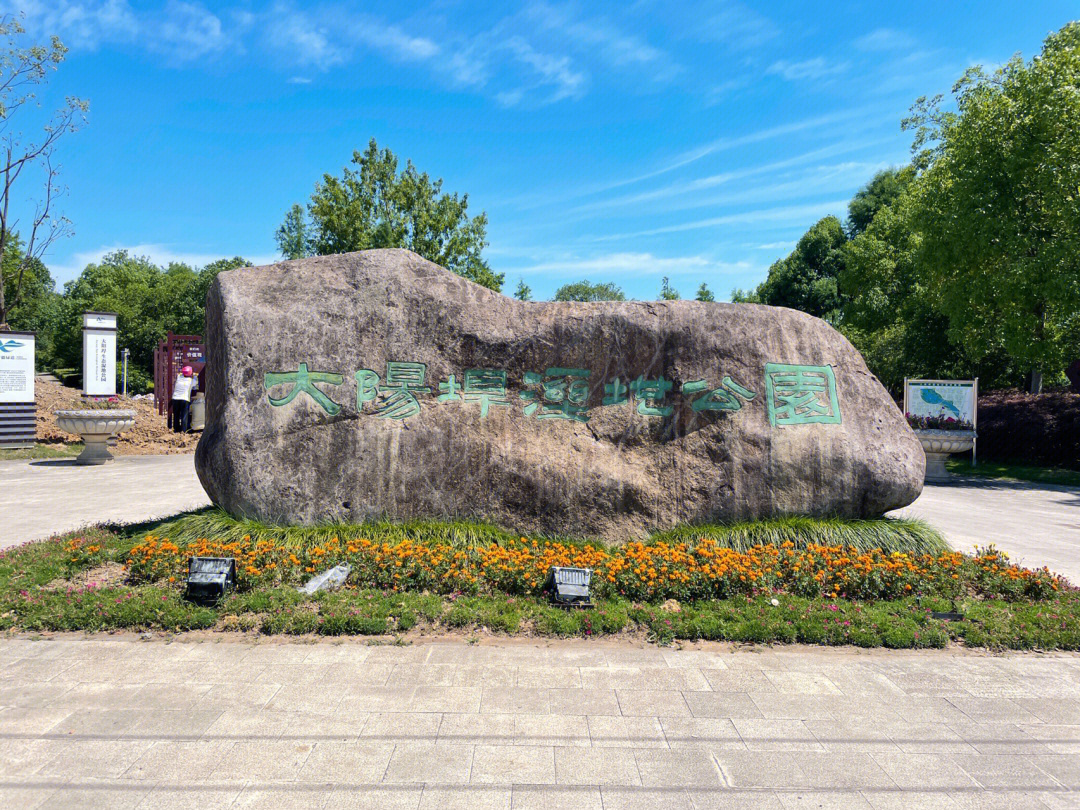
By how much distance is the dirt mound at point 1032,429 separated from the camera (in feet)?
54.8

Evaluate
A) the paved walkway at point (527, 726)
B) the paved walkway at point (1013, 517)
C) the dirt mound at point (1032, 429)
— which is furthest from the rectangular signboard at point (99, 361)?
the dirt mound at point (1032, 429)

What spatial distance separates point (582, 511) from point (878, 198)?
102 ft

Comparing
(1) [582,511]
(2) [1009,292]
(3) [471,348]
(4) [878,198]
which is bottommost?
(1) [582,511]

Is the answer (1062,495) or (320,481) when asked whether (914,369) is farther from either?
(320,481)

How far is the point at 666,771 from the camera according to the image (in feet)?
11.4

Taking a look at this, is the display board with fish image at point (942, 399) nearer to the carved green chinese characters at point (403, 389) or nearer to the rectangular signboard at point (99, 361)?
the carved green chinese characters at point (403, 389)

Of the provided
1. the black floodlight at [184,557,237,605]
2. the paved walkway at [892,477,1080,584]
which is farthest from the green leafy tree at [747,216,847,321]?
the black floodlight at [184,557,237,605]

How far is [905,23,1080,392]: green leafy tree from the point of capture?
46.9ft

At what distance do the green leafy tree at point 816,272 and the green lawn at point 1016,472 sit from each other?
1575cm

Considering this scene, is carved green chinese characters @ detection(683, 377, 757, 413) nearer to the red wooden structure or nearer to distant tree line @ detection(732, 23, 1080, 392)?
distant tree line @ detection(732, 23, 1080, 392)

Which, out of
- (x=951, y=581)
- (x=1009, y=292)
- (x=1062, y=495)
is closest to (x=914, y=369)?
(x=1009, y=292)

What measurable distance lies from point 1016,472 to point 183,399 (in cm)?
2041

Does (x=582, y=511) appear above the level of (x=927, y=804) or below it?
above

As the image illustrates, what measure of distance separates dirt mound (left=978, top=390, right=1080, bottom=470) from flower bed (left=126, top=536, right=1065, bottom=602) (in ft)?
42.1
